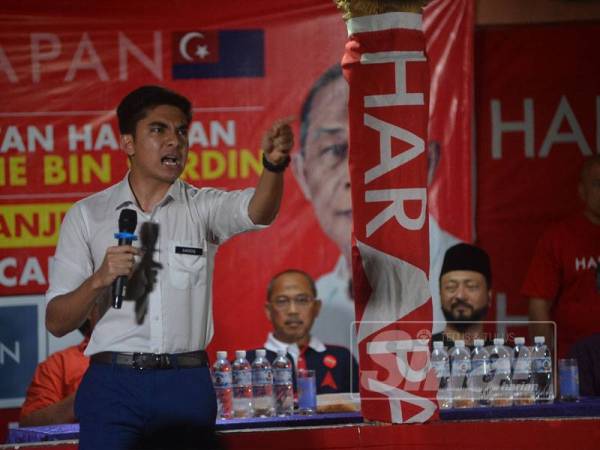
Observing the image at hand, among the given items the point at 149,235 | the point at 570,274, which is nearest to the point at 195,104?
the point at 570,274

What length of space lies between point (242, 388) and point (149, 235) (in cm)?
131

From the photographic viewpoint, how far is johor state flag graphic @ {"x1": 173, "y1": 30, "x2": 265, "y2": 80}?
19.5 ft

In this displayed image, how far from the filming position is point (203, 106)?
19.6 feet

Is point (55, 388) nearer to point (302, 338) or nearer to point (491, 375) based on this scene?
point (302, 338)

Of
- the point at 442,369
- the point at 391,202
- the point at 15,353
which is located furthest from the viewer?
the point at 15,353

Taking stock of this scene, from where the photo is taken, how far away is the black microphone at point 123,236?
10.6 ft

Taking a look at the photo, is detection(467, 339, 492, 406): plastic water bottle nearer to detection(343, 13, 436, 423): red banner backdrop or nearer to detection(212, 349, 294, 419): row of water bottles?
detection(212, 349, 294, 419): row of water bottles

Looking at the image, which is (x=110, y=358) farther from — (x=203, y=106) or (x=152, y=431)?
(x=203, y=106)

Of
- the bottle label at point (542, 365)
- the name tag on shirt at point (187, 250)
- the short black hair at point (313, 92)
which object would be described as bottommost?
the bottle label at point (542, 365)

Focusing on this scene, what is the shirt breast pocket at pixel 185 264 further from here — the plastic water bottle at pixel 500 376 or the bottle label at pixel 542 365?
the bottle label at pixel 542 365

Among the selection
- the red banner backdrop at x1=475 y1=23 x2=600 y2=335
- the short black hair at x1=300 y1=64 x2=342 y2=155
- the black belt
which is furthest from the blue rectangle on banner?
the black belt

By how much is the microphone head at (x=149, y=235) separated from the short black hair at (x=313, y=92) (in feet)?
8.26

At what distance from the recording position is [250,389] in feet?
15.3

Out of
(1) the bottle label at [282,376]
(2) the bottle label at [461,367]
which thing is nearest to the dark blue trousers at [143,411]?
(1) the bottle label at [282,376]
